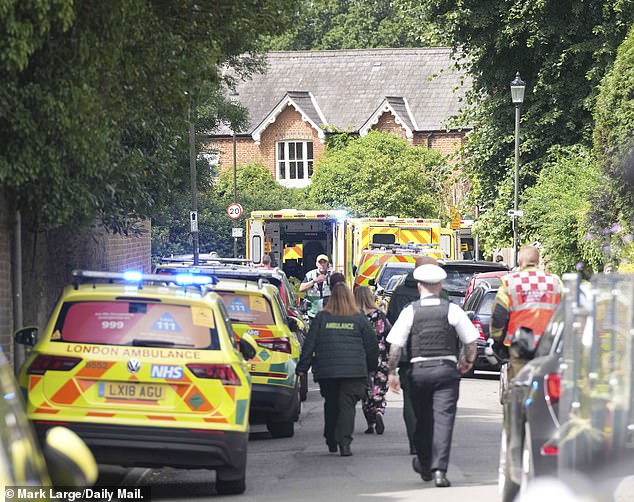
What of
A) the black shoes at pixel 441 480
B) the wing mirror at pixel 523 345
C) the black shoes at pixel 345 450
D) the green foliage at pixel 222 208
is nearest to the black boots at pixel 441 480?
the black shoes at pixel 441 480

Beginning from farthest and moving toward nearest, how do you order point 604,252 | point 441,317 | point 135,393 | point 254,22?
point 604,252 → point 254,22 → point 441,317 → point 135,393

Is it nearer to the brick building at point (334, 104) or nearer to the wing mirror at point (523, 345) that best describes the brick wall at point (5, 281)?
the wing mirror at point (523, 345)

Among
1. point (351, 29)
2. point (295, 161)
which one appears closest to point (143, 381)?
point (295, 161)

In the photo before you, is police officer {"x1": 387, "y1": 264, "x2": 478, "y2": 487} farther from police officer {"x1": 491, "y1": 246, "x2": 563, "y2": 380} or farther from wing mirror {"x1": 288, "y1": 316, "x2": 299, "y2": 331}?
wing mirror {"x1": 288, "y1": 316, "x2": 299, "y2": 331}

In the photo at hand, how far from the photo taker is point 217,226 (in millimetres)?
60812

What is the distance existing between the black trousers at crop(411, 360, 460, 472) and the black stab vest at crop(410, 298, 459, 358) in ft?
0.31

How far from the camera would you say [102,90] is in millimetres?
14031

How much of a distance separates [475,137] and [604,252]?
40.6 ft

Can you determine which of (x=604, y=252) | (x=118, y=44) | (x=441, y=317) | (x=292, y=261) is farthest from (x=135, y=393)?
(x=292, y=261)

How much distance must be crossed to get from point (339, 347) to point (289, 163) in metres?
61.1

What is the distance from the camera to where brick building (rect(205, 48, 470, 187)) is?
Answer: 73.5 m

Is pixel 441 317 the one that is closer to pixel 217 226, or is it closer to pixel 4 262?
pixel 4 262

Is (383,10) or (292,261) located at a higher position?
(383,10)

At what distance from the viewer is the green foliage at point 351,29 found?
9194 centimetres
